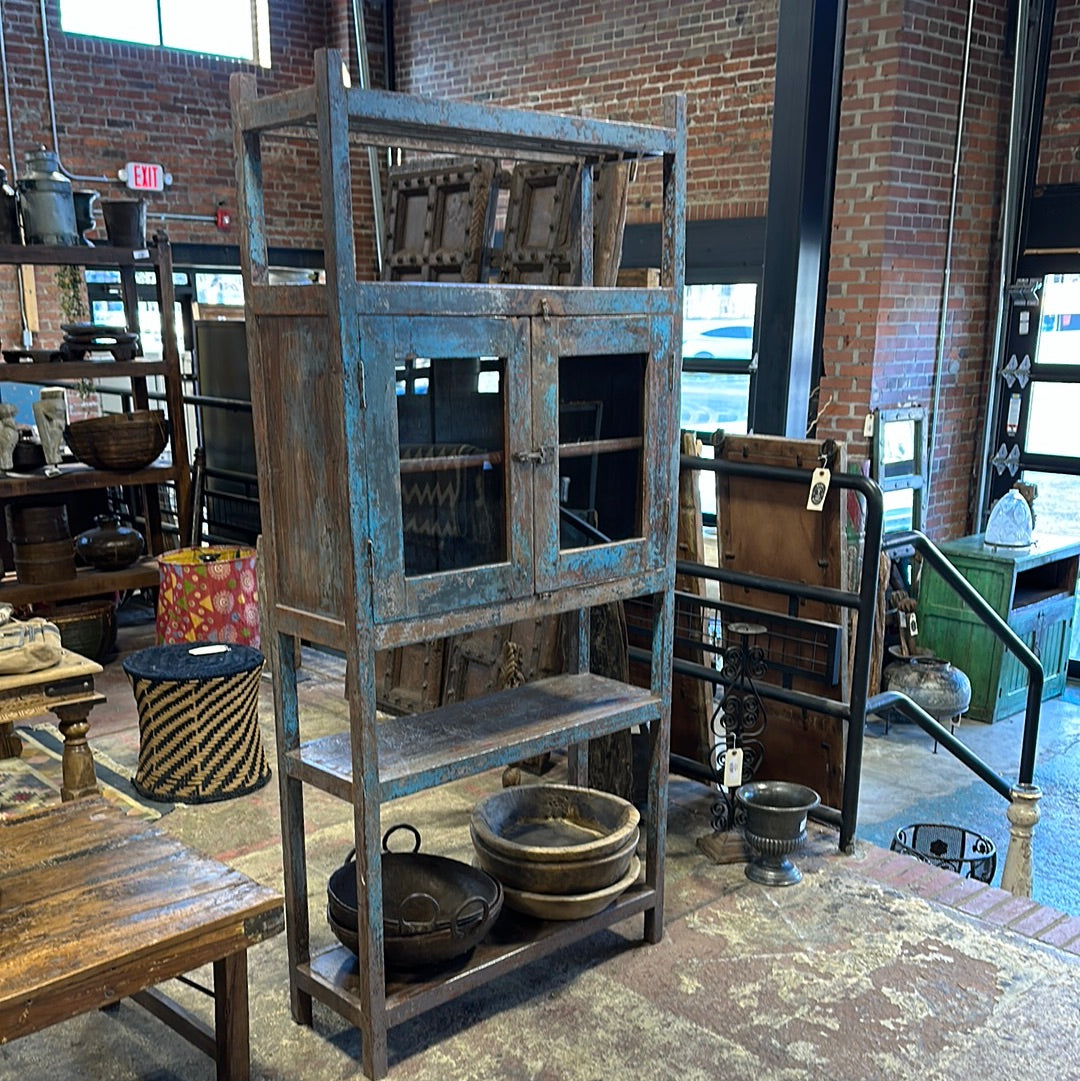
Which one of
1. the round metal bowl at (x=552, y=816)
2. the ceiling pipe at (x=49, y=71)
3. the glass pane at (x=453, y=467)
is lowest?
the round metal bowl at (x=552, y=816)

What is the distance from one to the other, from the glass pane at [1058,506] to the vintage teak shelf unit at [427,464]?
4.73 m

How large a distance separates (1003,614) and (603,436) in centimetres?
413

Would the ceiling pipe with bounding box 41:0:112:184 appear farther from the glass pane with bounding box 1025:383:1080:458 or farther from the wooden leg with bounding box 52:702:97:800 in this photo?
the glass pane with bounding box 1025:383:1080:458

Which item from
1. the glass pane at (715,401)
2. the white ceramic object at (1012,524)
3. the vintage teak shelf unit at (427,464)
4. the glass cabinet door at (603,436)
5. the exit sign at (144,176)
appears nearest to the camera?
the vintage teak shelf unit at (427,464)

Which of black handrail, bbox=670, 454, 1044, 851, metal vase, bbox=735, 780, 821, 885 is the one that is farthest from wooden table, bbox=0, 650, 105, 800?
metal vase, bbox=735, 780, 821, 885

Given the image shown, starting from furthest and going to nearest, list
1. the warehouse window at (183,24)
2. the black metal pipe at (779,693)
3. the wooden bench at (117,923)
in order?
the warehouse window at (183,24), the black metal pipe at (779,693), the wooden bench at (117,923)

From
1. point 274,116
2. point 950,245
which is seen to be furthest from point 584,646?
point 950,245

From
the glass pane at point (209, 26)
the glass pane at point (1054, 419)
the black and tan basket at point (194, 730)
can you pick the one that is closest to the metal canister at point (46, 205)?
the black and tan basket at point (194, 730)

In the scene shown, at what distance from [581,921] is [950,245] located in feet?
16.4

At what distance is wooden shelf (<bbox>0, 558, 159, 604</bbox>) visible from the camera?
5.14 m

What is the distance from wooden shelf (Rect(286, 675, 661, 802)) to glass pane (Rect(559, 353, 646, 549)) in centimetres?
44

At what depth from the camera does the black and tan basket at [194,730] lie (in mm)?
3783

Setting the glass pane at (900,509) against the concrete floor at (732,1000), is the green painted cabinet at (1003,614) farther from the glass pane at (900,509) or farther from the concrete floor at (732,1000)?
the concrete floor at (732,1000)

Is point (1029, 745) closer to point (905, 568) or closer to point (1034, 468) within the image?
point (905, 568)
